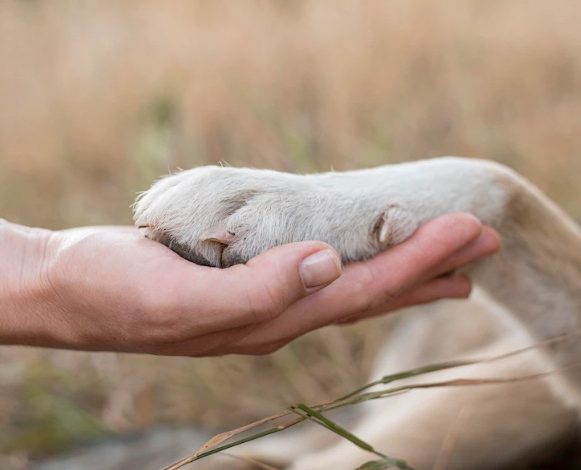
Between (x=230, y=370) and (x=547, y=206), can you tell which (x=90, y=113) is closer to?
(x=230, y=370)

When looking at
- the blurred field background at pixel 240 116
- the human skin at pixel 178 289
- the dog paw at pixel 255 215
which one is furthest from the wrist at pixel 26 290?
the blurred field background at pixel 240 116

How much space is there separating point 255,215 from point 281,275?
0.23 m

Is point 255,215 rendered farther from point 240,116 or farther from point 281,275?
point 240,116

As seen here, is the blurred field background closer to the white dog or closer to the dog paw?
the white dog

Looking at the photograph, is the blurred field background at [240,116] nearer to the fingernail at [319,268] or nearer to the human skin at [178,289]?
the human skin at [178,289]

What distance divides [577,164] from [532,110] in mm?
776

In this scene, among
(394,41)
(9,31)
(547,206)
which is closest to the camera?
(547,206)

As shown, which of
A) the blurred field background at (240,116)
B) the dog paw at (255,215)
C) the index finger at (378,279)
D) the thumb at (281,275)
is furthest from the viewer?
the blurred field background at (240,116)

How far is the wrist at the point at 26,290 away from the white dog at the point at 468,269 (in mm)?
235

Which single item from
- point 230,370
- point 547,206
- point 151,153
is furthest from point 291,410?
point 151,153

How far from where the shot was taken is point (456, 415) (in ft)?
7.87

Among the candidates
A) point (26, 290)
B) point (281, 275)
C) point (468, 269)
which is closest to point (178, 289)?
point (281, 275)

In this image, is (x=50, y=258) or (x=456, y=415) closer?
(x=50, y=258)

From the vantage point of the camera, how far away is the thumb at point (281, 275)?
1.39 m
